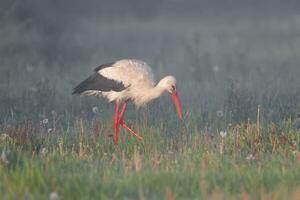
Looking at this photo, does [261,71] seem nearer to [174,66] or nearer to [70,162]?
[174,66]

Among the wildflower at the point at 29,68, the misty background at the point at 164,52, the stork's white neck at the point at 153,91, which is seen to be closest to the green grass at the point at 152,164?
the stork's white neck at the point at 153,91

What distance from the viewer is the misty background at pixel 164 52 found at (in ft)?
35.8

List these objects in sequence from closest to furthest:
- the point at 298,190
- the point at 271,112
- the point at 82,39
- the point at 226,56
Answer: the point at 298,190
the point at 271,112
the point at 226,56
the point at 82,39

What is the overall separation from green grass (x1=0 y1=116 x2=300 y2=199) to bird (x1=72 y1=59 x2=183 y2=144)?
29.8 inches

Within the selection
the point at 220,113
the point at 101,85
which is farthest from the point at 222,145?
the point at 101,85

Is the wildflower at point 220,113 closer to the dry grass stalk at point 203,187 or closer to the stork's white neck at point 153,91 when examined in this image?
the stork's white neck at point 153,91

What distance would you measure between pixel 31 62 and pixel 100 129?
7.23 meters

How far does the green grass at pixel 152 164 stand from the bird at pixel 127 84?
76 centimetres

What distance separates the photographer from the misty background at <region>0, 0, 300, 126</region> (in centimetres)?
1091

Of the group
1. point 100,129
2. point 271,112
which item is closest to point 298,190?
point 100,129

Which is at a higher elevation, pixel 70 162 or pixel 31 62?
pixel 31 62

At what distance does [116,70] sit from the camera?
9969mm

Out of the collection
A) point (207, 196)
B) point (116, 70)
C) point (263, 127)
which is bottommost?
point (207, 196)

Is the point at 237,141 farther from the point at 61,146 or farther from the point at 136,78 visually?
the point at 136,78
